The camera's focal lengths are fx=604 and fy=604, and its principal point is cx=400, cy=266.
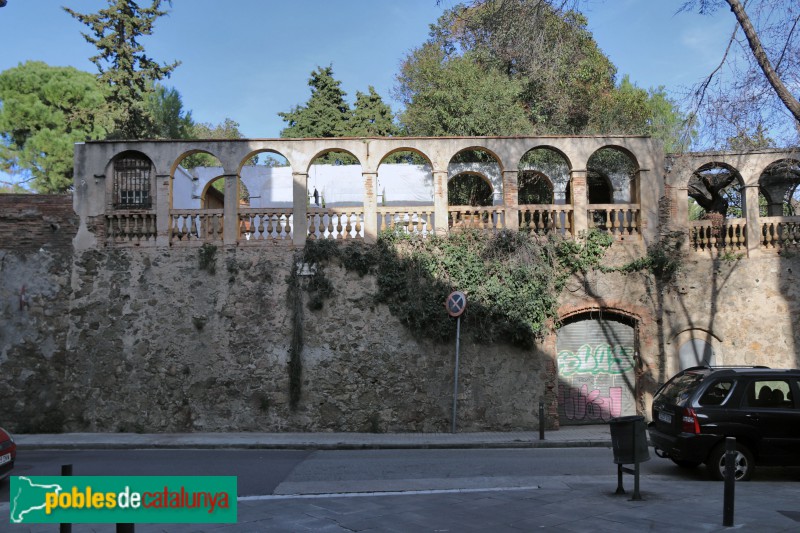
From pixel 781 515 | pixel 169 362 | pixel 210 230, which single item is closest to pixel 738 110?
pixel 781 515

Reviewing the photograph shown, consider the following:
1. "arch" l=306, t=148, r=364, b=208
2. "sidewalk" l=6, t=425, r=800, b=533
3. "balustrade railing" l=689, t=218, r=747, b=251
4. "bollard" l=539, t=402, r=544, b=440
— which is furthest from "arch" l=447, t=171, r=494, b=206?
"sidewalk" l=6, t=425, r=800, b=533

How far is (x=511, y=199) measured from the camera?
51.0 feet

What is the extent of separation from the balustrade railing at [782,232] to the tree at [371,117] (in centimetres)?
2113

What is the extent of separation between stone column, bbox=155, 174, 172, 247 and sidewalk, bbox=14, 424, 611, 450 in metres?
4.78

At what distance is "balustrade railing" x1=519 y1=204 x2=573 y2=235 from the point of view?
1541 centimetres

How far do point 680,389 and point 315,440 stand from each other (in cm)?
A: 735

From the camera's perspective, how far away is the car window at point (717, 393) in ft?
29.1

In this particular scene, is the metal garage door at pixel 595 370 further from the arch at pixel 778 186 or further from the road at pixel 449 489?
the arch at pixel 778 186

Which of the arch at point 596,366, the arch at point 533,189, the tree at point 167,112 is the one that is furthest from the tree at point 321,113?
the arch at point 596,366

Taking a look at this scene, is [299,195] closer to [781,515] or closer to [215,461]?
[215,461]

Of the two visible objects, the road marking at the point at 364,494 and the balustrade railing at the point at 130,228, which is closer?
the road marking at the point at 364,494

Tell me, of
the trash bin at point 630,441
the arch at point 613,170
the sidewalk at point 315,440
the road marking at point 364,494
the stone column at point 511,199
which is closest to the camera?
the trash bin at point 630,441

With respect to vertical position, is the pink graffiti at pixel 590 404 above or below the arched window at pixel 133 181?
below

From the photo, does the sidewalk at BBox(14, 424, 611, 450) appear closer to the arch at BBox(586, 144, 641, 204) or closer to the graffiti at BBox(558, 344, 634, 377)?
the graffiti at BBox(558, 344, 634, 377)
